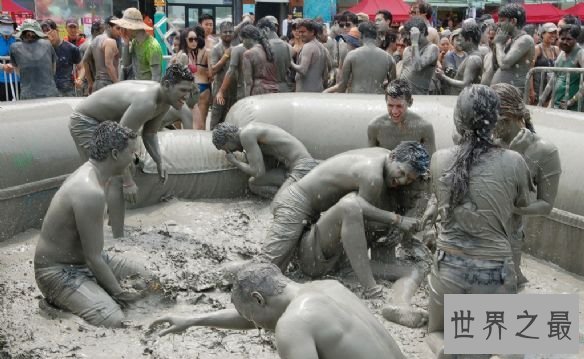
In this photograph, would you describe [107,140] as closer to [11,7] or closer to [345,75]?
[345,75]

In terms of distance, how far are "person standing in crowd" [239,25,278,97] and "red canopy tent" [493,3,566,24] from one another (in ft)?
41.1

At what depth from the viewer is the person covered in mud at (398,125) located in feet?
19.3

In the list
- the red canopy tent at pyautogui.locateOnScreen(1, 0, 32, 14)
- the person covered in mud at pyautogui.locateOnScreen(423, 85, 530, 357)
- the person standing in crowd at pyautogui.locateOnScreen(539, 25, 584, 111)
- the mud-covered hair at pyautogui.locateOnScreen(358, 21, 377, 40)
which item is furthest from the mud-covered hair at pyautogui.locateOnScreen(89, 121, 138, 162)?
the red canopy tent at pyautogui.locateOnScreen(1, 0, 32, 14)

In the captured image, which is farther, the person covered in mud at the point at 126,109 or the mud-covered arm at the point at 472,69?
the mud-covered arm at the point at 472,69

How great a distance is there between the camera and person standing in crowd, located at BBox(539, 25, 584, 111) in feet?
24.4

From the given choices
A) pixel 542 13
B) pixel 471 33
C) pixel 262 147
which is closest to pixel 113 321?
pixel 262 147

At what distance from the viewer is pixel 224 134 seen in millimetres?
7227

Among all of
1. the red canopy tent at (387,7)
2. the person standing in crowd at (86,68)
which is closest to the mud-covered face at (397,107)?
the person standing in crowd at (86,68)

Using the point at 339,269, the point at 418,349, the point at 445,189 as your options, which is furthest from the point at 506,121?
the point at 339,269

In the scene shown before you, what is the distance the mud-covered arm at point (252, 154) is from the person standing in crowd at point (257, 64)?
1.74m

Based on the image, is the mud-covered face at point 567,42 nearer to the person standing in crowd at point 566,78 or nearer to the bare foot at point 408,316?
the person standing in crowd at point 566,78

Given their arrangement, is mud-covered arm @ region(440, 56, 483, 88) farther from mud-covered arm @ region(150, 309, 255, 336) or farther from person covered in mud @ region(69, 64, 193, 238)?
mud-covered arm @ region(150, 309, 255, 336)

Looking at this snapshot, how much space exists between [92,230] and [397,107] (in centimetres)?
253

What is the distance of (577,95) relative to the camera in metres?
7.27
